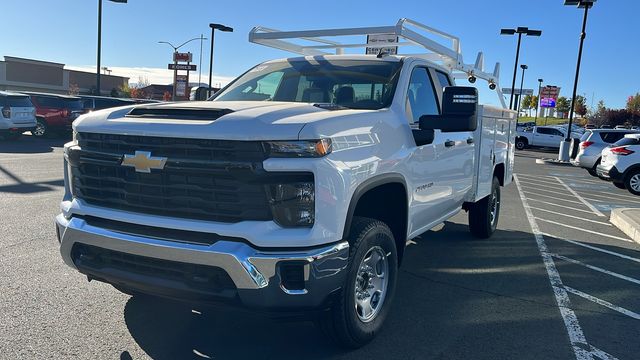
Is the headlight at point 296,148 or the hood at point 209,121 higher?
the hood at point 209,121

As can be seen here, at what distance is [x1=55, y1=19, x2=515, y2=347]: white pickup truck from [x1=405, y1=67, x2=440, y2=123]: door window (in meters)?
0.25

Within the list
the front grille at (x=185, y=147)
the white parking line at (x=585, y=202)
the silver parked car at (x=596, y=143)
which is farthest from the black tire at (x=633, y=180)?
the front grille at (x=185, y=147)

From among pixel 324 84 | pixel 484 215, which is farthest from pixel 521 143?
pixel 324 84

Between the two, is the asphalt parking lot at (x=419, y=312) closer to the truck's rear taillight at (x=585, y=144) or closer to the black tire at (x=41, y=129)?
the truck's rear taillight at (x=585, y=144)

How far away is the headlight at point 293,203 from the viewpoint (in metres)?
2.95

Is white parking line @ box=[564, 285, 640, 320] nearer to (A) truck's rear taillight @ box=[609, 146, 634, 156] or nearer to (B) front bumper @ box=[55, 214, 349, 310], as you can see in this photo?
(B) front bumper @ box=[55, 214, 349, 310]

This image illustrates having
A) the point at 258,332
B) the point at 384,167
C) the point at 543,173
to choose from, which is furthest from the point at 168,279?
the point at 543,173

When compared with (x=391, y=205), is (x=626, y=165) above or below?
below

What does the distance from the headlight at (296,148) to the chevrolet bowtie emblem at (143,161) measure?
0.67m

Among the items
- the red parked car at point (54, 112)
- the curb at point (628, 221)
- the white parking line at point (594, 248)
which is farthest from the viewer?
the red parked car at point (54, 112)

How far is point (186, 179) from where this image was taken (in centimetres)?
309

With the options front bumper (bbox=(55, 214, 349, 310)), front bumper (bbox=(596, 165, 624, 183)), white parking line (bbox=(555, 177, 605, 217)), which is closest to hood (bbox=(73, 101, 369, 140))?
front bumper (bbox=(55, 214, 349, 310))

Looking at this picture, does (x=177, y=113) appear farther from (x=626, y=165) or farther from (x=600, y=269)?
(x=626, y=165)

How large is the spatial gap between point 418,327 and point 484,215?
338cm
